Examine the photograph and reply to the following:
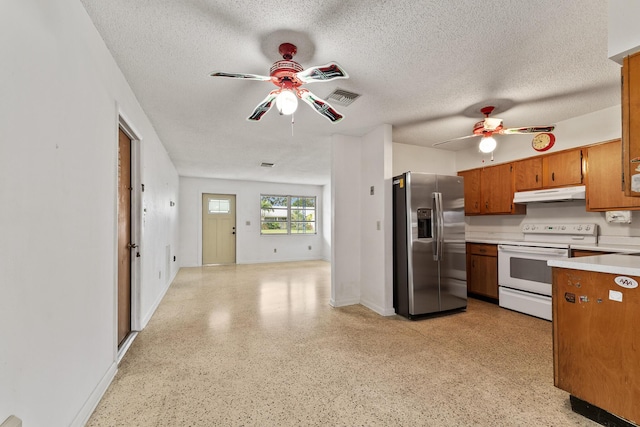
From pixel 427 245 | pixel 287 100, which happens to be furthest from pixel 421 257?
pixel 287 100

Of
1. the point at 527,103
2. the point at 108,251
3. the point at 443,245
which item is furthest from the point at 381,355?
the point at 527,103

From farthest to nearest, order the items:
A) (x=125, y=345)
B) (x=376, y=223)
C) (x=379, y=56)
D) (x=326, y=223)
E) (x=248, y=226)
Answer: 1. (x=326, y=223)
2. (x=248, y=226)
3. (x=376, y=223)
4. (x=125, y=345)
5. (x=379, y=56)

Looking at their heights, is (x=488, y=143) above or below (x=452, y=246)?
above

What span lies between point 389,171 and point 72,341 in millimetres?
3413

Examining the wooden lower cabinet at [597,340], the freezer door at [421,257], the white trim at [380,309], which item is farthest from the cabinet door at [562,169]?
the white trim at [380,309]

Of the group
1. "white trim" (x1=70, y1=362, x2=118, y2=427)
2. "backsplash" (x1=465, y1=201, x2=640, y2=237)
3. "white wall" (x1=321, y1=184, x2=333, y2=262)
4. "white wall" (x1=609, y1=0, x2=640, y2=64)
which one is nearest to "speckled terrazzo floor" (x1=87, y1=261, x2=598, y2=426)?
"white trim" (x1=70, y1=362, x2=118, y2=427)

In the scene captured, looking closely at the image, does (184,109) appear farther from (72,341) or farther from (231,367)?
(231,367)

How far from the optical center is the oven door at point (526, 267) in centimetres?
338

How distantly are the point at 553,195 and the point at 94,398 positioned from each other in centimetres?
488

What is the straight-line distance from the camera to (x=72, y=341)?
5.01ft

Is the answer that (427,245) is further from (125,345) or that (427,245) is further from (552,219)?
(125,345)

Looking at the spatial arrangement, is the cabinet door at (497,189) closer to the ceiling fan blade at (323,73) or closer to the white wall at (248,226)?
the ceiling fan blade at (323,73)

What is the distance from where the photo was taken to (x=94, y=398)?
1.78 meters

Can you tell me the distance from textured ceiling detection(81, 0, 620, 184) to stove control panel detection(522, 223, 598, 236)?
137cm
